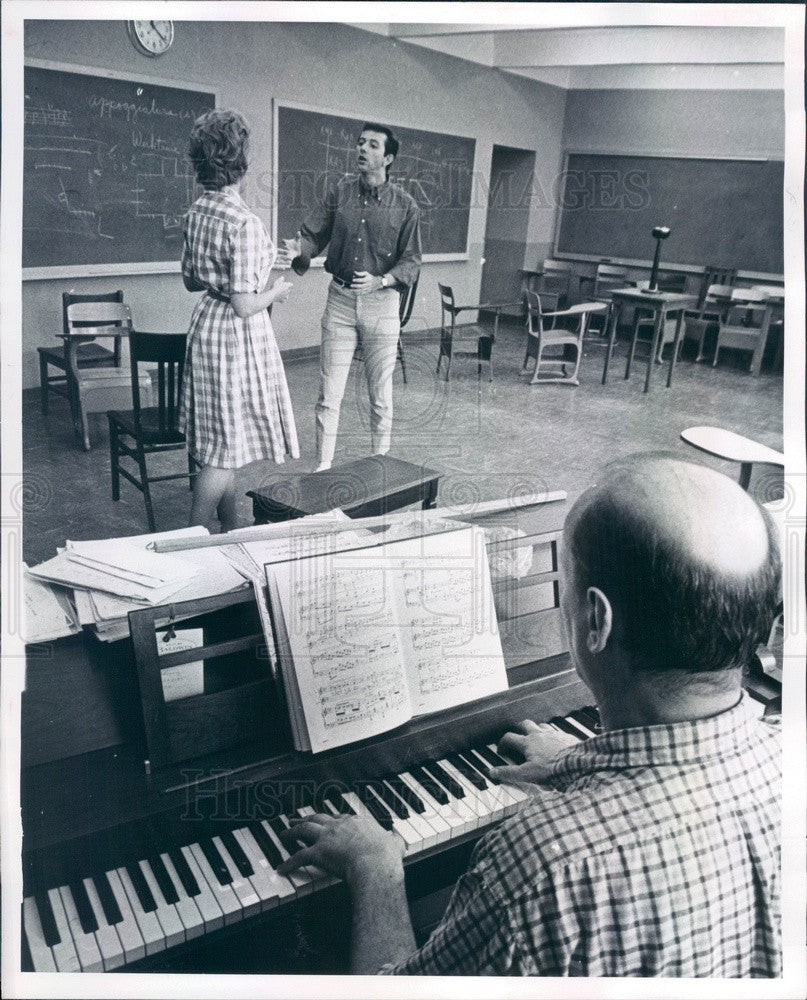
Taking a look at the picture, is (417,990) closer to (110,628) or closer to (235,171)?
(110,628)

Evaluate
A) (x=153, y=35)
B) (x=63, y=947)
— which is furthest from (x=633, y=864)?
(x=153, y=35)

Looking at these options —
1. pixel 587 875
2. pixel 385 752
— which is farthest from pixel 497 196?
pixel 587 875

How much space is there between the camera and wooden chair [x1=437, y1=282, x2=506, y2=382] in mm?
1628

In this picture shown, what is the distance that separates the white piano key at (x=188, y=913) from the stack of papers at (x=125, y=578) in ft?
1.45

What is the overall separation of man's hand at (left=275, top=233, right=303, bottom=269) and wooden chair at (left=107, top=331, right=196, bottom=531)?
0.30 m

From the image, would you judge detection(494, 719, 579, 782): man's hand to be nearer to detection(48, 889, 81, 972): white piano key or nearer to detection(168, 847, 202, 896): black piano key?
detection(168, 847, 202, 896): black piano key

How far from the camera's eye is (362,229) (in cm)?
155

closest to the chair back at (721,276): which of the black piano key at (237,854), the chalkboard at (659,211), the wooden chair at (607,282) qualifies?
the chalkboard at (659,211)

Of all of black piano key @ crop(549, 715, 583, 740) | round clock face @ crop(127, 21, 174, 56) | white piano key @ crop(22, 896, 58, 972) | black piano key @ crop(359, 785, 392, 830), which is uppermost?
round clock face @ crop(127, 21, 174, 56)

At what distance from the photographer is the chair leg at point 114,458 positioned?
1.63 m

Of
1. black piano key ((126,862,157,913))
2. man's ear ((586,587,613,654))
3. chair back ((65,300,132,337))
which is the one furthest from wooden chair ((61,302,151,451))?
man's ear ((586,587,613,654))

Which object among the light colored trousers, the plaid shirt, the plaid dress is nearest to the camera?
the plaid shirt

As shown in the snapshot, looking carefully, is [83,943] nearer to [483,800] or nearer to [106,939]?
[106,939]

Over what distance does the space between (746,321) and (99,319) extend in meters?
1.41
